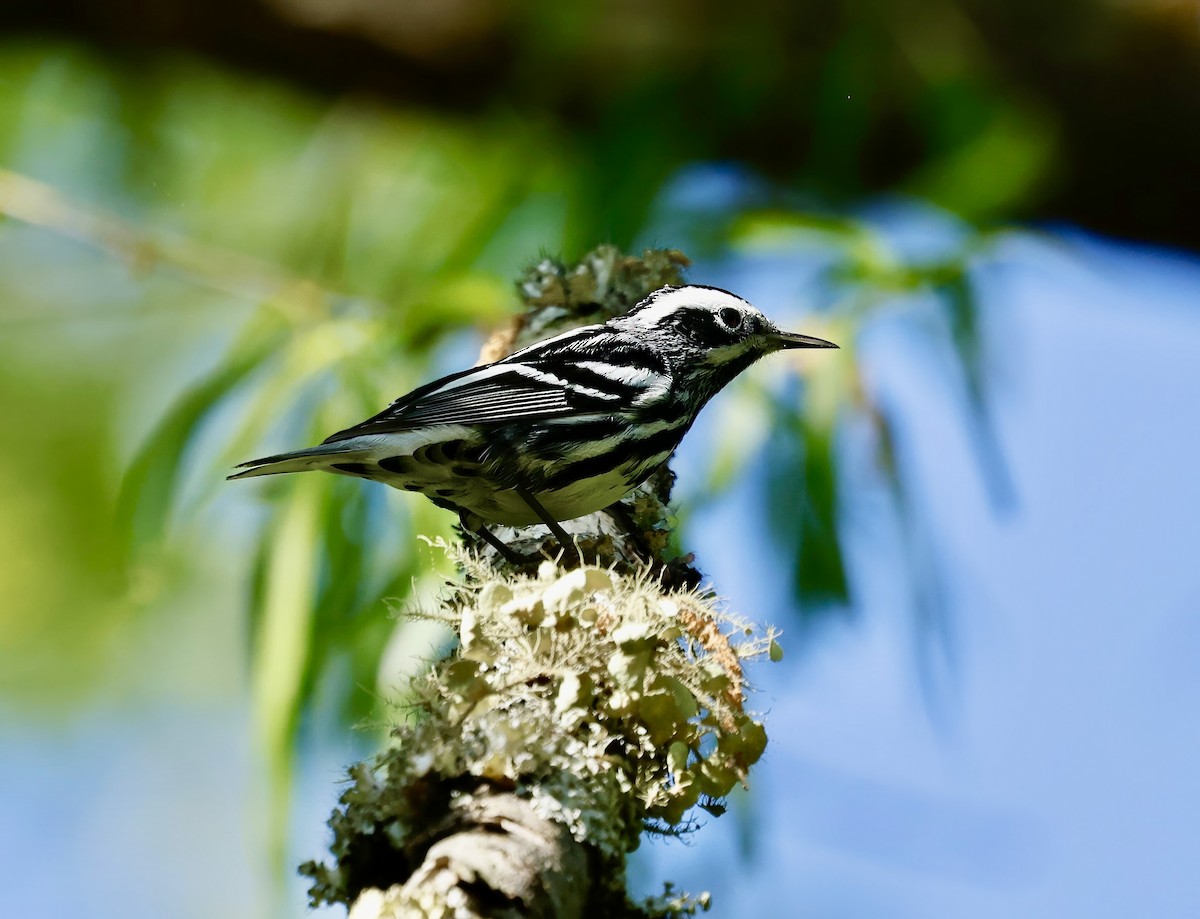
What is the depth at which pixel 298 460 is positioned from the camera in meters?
2.31

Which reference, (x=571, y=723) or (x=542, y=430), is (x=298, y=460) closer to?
(x=542, y=430)

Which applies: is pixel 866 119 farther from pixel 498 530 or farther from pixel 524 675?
pixel 524 675

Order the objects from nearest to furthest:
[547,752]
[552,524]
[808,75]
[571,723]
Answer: [547,752] → [571,723] → [552,524] → [808,75]

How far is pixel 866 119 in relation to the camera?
3.79 meters

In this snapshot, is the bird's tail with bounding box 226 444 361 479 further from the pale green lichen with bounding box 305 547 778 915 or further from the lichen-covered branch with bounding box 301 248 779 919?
the pale green lichen with bounding box 305 547 778 915

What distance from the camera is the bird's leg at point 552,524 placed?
235 centimetres

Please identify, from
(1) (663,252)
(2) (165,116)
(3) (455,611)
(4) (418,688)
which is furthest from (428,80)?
(4) (418,688)

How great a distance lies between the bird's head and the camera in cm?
273

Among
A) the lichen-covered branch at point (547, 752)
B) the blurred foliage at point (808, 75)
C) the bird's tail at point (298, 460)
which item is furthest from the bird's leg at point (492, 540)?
the blurred foliage at point (808, 75)

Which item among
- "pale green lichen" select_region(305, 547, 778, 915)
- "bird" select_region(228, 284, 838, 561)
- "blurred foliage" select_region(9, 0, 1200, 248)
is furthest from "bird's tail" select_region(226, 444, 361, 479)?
"blurred foliage" select_region(9, 0, 1200, 248)

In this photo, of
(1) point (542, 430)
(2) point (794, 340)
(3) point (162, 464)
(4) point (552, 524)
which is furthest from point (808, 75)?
(3) point (162, 464)

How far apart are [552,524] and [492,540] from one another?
6.5 inches

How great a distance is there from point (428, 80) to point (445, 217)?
551mm

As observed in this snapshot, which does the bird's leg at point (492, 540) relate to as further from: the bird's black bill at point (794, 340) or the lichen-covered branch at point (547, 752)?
the bird's black bill at point (794, 340)
